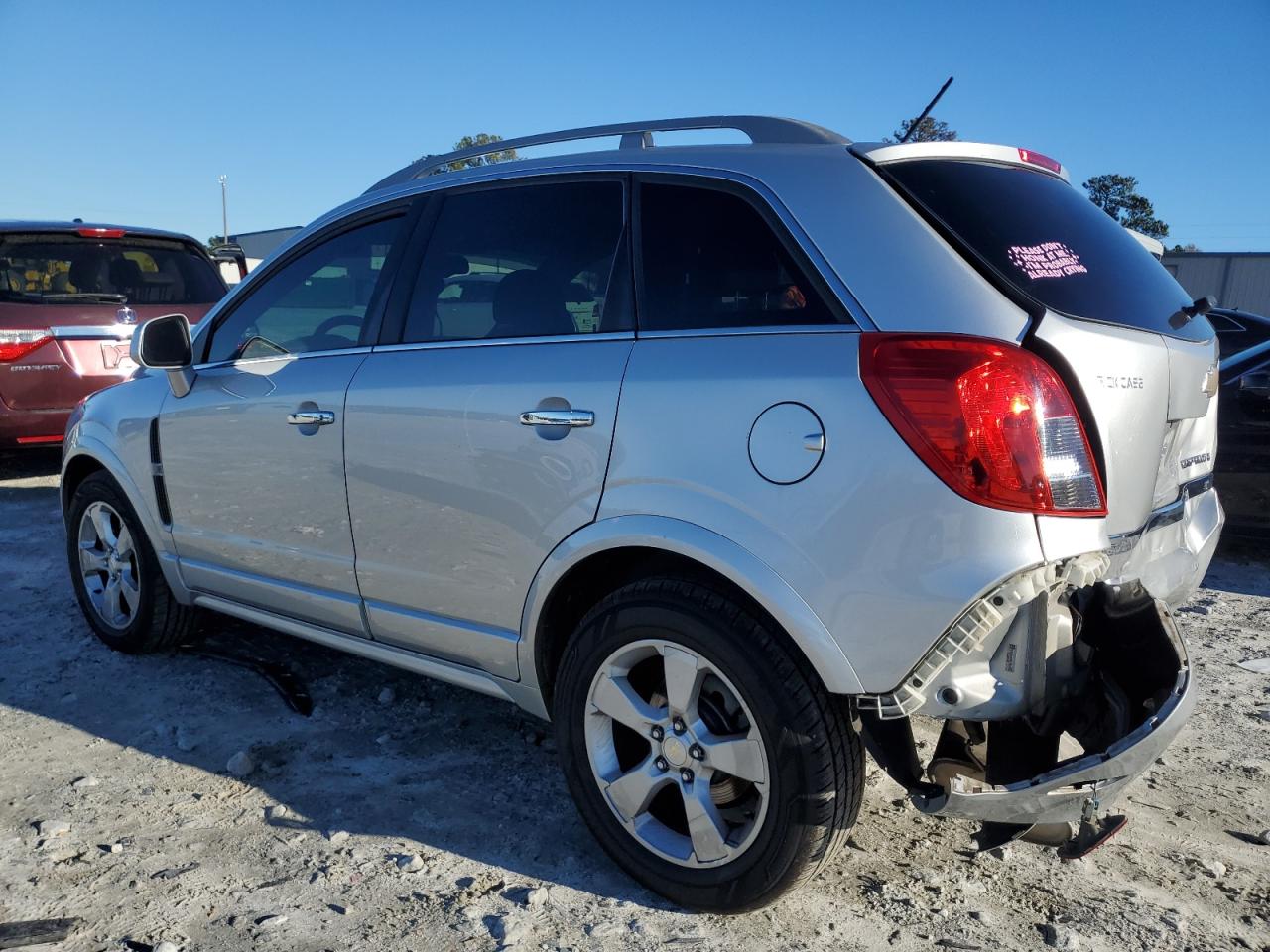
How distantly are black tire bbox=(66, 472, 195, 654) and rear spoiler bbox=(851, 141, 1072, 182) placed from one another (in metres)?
3.15

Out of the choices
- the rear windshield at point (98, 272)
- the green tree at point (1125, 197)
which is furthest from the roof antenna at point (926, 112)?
the green tree at point (1125, 197)

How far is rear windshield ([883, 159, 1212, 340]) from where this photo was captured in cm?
232

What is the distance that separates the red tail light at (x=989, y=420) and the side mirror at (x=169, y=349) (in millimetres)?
2714

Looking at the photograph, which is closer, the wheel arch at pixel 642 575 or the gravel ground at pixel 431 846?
the wheel arch at pixel 642 575

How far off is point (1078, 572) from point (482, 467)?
1475mm

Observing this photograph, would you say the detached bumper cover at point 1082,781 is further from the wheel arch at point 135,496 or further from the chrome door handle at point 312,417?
the wheel arch at point 135,496

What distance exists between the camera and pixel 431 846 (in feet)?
9.34

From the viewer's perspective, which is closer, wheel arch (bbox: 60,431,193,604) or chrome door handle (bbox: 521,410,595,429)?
chrome door handle (bbox: 521,410,595,429)

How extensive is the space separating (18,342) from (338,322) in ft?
15.9

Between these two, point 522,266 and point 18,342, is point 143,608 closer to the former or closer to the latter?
point 522,266

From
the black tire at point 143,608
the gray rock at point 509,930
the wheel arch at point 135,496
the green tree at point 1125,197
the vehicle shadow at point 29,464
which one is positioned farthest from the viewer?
the green tree at point 1125,197

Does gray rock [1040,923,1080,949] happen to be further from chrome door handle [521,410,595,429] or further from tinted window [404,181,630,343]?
tinted window [404,181,630,343]

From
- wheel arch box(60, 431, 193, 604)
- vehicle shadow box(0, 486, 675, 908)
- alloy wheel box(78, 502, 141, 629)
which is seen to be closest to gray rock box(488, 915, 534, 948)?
vehicle shadow box(0, 486, 675, 908)

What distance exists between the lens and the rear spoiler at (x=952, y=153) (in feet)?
8.10
